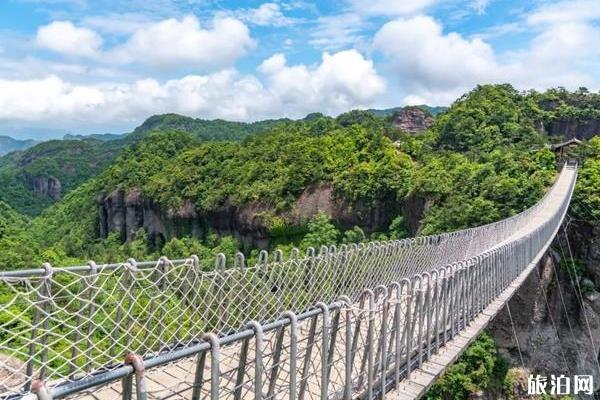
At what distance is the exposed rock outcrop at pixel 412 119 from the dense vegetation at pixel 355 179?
15.6m

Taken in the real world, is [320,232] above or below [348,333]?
below

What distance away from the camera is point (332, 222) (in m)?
27.0

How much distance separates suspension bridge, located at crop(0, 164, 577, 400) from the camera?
2863 mm

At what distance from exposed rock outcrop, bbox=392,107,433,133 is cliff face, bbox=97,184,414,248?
31.8 metres

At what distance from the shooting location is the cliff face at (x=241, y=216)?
2642 centimetres

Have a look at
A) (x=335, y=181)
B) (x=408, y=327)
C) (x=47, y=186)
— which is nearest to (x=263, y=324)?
(x=408, y=327)

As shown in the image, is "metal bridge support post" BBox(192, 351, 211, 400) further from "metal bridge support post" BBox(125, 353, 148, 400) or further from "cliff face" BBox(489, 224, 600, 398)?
"cliff face" BBox(489, 224, 600, 398)

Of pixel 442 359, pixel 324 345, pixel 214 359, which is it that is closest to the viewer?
pixel 214 359

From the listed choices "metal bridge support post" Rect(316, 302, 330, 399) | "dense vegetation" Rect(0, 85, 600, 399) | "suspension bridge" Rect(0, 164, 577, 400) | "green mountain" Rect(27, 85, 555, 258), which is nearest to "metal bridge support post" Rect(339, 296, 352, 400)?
"suspension bridge" Rect(0, 164, 577, 400)

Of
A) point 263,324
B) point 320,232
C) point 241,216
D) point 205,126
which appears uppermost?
point 205,126

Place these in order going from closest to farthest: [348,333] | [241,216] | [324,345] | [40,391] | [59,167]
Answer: [40,391] → [324,345] → [348,333] → [241,216] → [59,167]

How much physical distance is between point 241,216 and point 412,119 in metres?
34.3

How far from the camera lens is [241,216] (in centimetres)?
2991

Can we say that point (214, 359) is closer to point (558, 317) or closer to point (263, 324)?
point (263, 324)
